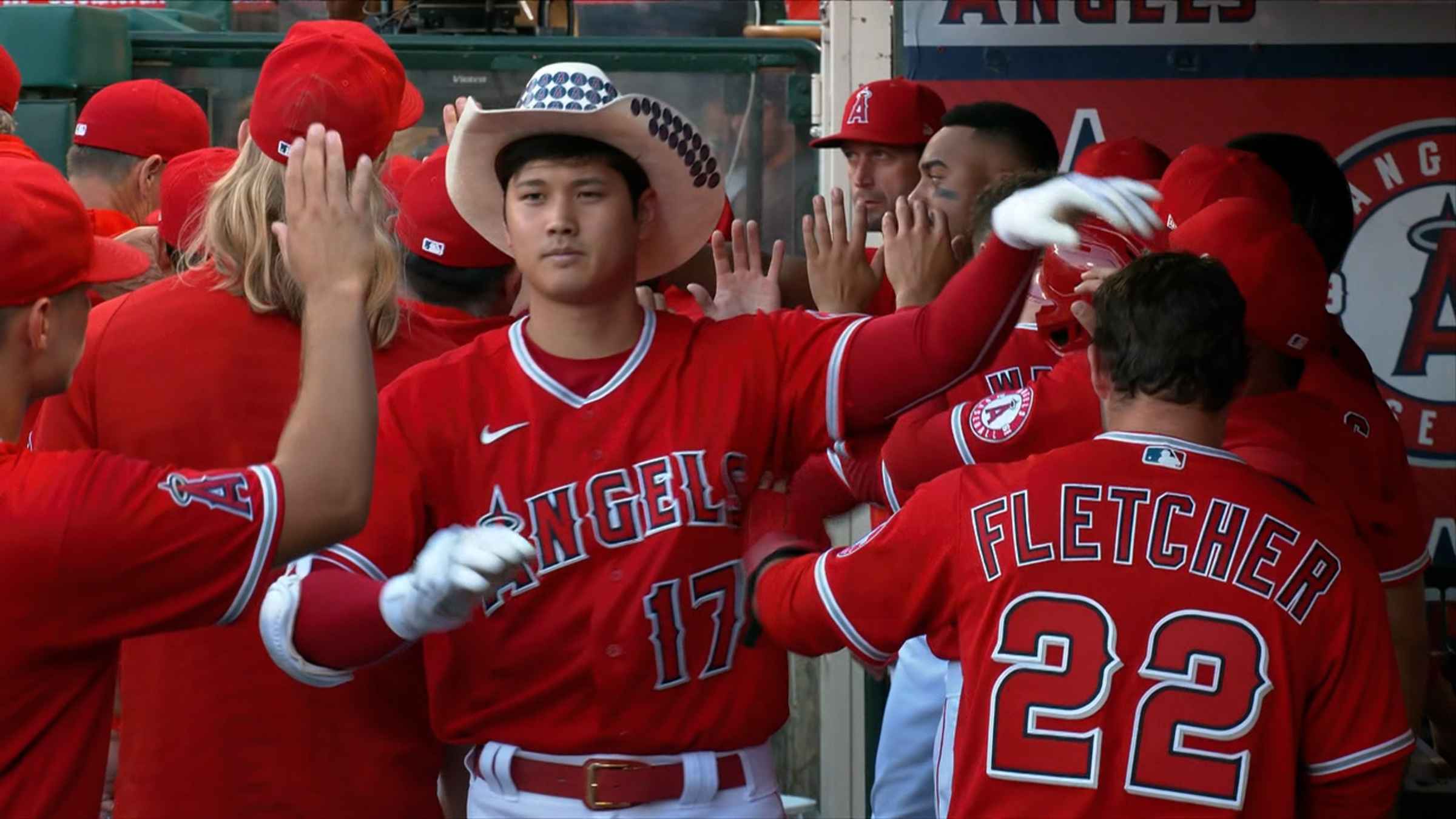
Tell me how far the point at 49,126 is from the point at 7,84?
165cm

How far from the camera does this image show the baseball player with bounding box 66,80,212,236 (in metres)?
5.58

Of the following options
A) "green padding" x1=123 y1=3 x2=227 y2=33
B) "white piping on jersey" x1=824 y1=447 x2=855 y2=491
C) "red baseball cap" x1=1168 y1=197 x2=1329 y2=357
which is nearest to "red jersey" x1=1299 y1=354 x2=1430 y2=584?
"red baseball cap" x1=1168 y1=197 x2=1329 y2=357

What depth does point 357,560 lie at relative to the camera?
2.64 metres

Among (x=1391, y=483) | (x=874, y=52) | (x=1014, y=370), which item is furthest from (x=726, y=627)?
(x=874, y=52)

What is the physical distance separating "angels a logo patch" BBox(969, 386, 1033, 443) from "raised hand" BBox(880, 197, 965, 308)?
0.22 m

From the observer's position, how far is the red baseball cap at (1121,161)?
437 cm

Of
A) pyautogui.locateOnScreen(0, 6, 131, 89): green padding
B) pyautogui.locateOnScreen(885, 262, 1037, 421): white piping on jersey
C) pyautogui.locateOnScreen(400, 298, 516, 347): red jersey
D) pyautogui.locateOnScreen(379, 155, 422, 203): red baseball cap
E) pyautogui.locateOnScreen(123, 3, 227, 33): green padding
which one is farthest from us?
pyautogui.locateOnScreen(123, 3, 227, 33): green padding

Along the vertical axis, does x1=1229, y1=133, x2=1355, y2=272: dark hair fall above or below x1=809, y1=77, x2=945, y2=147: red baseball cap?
below

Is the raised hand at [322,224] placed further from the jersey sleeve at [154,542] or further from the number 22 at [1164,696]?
the number 22 at [1164,696]

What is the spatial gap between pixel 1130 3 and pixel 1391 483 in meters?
2.15

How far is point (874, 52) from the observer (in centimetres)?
516

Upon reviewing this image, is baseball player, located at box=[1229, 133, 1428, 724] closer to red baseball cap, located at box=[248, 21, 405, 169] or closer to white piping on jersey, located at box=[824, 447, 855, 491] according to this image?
white piping on jersey, located at box=[824, 447, 855, 491]

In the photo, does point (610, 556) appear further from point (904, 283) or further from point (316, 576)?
point (904, 283)

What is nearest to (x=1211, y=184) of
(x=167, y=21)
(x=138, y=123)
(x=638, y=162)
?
(x=638, y=162)
